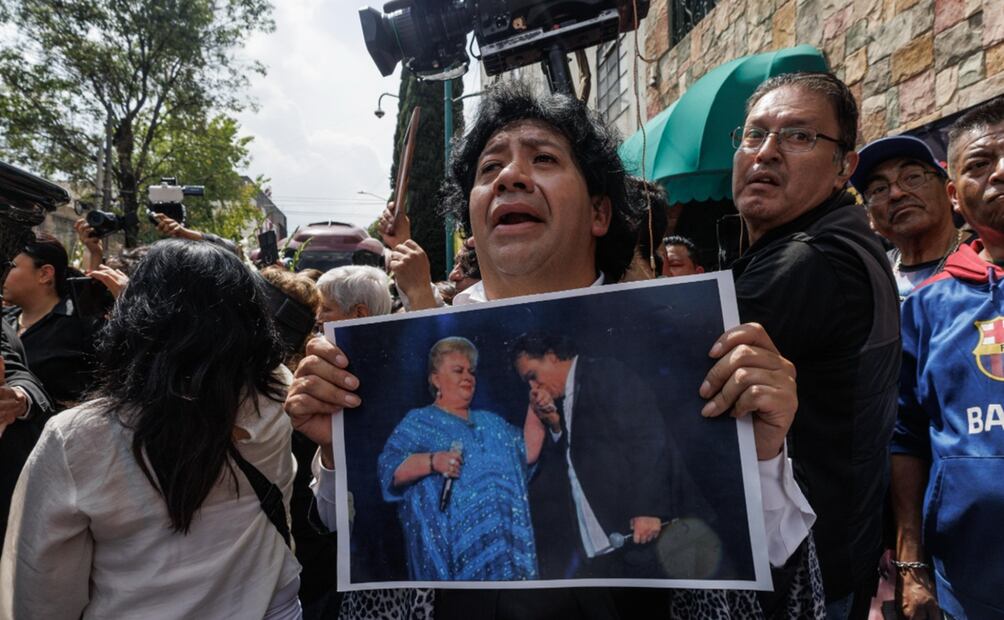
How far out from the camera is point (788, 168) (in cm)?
177

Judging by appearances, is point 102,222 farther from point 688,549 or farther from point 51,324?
point 688,549

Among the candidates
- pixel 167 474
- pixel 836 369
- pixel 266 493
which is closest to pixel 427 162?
pixel 266 493

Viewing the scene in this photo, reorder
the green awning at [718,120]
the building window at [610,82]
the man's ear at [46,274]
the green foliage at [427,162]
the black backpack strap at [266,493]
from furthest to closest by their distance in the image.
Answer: the green foliage at [427,162] < the building window at [610,82] < the green awning at [718,120] < the man's ear at [46,274] < the black backpack strap at [266,493]

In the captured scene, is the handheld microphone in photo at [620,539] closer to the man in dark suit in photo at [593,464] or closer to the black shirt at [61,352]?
the man in dark suit in photo at [593,464]

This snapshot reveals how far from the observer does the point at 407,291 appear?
6.89 feet

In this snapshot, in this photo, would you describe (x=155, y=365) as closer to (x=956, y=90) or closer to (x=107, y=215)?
(x=107, y=215)

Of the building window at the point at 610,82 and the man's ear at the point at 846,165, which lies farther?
the building window at the point at 610,82

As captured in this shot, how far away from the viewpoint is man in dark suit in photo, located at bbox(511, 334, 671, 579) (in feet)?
3.17

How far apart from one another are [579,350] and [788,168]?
3.67 feet

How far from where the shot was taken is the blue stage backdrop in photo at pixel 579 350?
95 cm

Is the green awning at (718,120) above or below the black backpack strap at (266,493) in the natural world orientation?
above

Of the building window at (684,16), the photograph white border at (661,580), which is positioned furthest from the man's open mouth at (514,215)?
the building window at (684,16)


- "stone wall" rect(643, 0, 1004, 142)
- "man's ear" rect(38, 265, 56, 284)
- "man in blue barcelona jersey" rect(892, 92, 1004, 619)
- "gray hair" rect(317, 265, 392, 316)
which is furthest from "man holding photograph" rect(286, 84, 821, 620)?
"stone wall" rect(643, 0, 1004, 142)

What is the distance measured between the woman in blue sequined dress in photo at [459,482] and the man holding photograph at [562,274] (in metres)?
0.13
